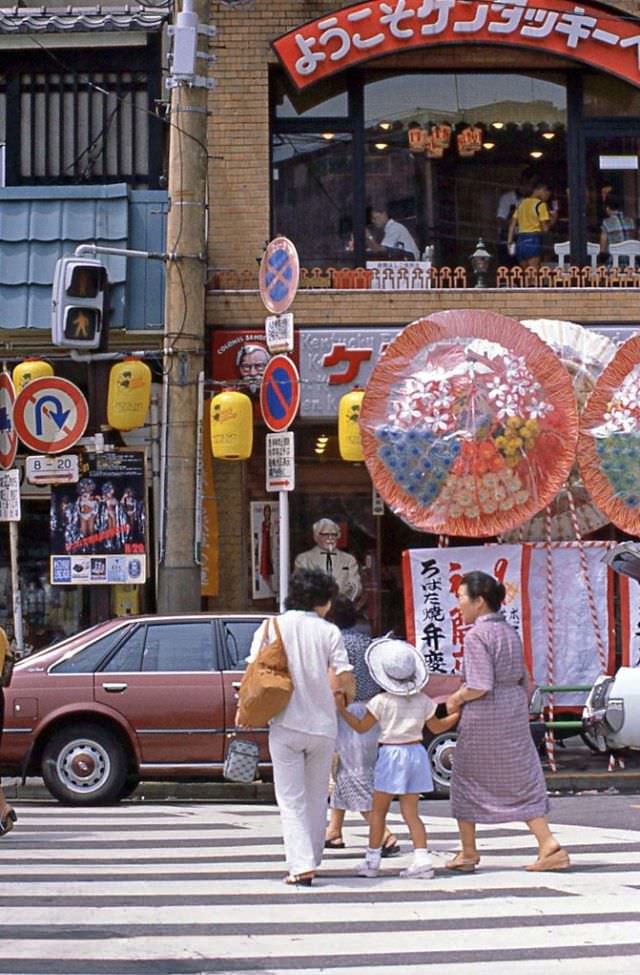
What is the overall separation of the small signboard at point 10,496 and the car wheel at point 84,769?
413 cm

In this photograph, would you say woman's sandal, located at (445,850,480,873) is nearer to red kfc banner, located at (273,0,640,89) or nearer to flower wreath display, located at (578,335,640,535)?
flower wreath display, located at (578,335,640,535)

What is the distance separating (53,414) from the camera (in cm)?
1838

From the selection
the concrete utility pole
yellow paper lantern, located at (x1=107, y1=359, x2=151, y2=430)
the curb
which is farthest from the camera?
yellow paper lantern, located at (x1=107, y1=359, x2=151, y2=430)

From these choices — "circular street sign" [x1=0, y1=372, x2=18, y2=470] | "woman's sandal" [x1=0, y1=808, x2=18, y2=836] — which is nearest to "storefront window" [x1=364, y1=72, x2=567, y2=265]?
"circular street sign" [x1=0, y1=372, x2=18, y2=470]

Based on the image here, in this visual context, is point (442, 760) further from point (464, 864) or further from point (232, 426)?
point (464, 864)

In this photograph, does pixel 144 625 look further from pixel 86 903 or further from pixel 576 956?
pixel 576 956

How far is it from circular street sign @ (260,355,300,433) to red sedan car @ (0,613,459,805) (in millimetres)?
2741

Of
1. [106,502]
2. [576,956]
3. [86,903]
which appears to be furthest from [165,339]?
[576,956]

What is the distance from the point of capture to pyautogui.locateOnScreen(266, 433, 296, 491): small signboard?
16.1 metres

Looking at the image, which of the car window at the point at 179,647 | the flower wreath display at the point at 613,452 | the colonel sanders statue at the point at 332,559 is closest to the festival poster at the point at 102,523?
the colonel sanders statue at the point at 332,559

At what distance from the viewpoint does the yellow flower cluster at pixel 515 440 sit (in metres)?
15.9

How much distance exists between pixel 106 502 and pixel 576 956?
1234cm

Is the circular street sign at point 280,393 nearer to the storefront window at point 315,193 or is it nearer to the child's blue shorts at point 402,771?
the storefront window at point 315,193

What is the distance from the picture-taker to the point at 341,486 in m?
20.6
